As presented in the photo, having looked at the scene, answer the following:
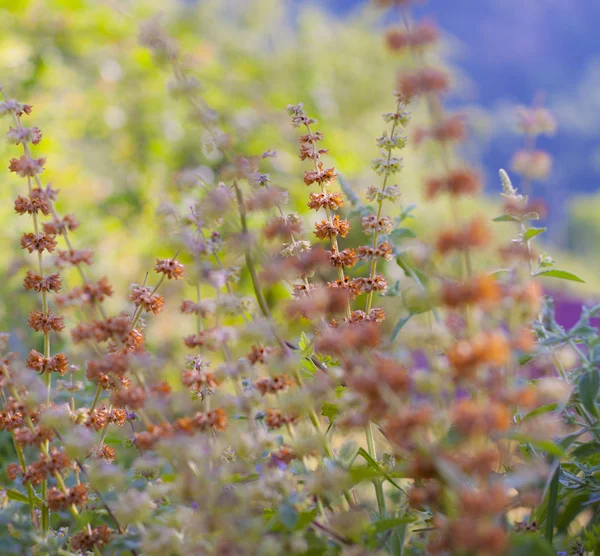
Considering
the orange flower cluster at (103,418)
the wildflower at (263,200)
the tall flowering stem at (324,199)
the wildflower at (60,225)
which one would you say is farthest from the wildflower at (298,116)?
the orange flower cluster at (103,418)

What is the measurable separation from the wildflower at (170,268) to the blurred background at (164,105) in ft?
0.06

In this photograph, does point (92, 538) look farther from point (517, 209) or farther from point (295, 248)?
point (517, 209)

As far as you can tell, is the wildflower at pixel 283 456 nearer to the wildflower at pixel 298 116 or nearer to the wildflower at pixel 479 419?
the wildflower at pixel 479 419

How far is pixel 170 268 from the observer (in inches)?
21.2

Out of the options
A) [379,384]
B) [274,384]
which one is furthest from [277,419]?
[379,384]

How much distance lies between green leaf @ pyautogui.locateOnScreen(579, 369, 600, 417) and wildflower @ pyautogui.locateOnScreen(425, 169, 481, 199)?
209mm

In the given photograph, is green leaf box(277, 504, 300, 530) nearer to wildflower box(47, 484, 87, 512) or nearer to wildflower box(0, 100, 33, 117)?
wildflower box(47, 484, 87, 512)

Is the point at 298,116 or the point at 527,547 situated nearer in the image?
the point at 527,547

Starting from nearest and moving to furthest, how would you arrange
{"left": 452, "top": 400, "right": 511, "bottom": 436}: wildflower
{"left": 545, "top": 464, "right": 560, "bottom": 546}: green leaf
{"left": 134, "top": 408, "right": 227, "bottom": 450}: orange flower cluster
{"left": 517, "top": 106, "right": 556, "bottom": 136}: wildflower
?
{"left": 452, "top": 400, "right": 511, "bottom": 436}: wildflower → {"left": 134, "top": 408, "right": 227, "bottom": 450}: orange flower cluster → {"left": 545, "top": 464, "right": 560, "bottom": 546}: green leaf → {"left": 517, "top": 106, "right": 556, "bottom": 136}: wildflower

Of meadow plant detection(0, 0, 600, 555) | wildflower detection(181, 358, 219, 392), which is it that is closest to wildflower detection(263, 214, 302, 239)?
meadow plant detection(0, 0, 600, 555)

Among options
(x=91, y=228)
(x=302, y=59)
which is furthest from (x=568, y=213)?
(x=91, y=228)

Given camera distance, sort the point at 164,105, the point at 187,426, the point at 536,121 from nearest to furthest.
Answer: the point at 187,426 < the point at 536,121 < the point at 164,105

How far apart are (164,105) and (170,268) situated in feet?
Result: 11.7

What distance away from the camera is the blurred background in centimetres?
128
